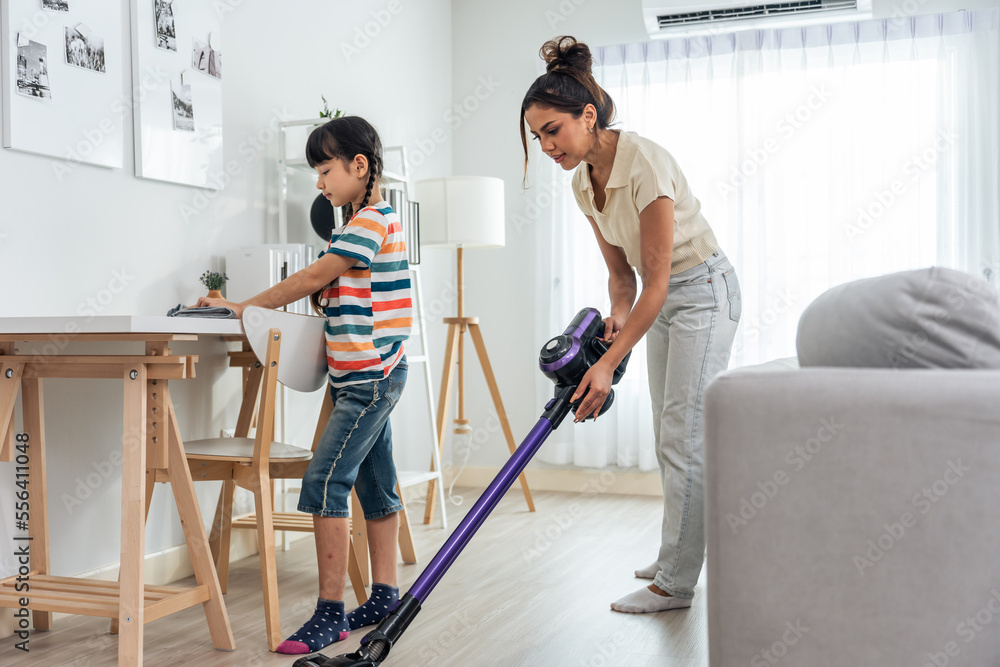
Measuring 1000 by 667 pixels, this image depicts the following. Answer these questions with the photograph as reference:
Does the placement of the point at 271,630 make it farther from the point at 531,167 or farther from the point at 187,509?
the point at 531,167

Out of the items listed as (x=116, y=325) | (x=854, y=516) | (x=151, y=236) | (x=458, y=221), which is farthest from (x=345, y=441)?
(x=458, y=221)

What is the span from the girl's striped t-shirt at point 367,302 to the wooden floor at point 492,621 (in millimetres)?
589

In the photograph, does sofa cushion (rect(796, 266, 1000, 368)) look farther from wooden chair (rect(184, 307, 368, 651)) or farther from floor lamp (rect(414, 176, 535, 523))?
floor lamp (rect(414, 176, 535, 523))

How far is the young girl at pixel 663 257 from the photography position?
5.86ft

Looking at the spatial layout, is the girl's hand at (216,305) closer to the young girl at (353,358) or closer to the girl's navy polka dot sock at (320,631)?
the young girl at (353,358)

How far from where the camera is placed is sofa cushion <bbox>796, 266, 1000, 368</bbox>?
82 cm

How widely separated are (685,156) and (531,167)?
2.35ft

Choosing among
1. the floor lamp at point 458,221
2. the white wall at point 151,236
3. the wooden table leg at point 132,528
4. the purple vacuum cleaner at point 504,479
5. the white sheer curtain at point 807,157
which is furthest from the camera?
the white sheer curtain at point 807,157

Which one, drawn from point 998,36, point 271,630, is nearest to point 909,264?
point 998,36

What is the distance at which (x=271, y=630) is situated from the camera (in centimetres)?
174

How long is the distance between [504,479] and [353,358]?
20.2 inches

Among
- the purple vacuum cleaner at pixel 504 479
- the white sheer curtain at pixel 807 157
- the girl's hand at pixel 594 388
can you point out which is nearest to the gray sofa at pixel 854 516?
the purple vacuum cleaner at pixel 504 479

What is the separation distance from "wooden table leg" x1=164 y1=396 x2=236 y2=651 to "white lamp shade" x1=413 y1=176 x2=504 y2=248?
5.52 ft

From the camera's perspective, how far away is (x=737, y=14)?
11.6 ft
